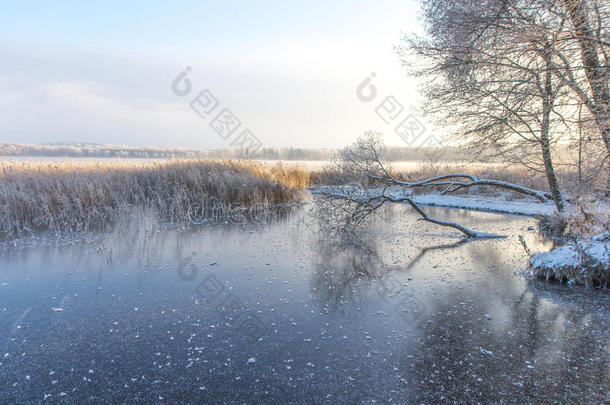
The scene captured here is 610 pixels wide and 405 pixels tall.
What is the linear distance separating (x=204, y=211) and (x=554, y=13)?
8.33m

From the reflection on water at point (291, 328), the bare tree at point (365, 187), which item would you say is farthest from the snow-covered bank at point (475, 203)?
the reflection on water at point (291, 328)

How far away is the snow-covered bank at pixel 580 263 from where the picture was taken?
4227 millimetres

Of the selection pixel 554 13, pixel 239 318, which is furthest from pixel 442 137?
pixel 239 318

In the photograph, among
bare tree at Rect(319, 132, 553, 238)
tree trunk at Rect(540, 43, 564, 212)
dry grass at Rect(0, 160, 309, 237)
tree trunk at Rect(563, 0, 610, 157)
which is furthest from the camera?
dry grass at Rect(0, 160, 309, 237)

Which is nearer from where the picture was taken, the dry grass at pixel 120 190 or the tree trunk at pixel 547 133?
the tree trunk at pixel 547 133

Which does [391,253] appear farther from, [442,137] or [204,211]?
[204,211]

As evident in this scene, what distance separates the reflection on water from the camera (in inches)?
89.4

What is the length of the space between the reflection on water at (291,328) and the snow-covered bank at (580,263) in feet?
0.81

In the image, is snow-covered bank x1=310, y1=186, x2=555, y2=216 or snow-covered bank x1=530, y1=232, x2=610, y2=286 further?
snow-covered bank x1=310, y1=186, x2=555, y2=216

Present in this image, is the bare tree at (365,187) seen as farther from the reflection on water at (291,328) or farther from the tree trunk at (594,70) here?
the tree trunk at (594,70)

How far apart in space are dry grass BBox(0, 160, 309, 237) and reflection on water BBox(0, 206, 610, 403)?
2.63m

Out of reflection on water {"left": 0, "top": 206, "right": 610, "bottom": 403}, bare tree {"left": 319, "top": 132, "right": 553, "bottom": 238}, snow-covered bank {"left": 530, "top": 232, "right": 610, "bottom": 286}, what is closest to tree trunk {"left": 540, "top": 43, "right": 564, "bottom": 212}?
bare tree {"left": 319, "top": 132, "right": 553, "bottom": 238}

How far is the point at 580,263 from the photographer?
434cm

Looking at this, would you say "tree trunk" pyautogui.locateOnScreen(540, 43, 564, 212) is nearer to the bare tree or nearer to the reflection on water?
the bare tree
